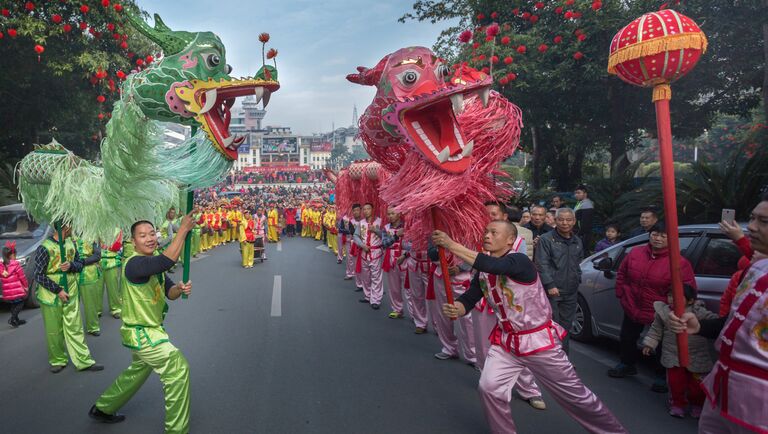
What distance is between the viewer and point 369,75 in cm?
477

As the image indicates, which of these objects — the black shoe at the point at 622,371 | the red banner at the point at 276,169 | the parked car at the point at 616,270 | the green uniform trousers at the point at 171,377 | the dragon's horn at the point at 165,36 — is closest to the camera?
the green uniform trousers at the point at 171,377

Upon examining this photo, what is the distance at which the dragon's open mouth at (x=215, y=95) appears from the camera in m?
4.14

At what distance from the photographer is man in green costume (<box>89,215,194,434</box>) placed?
A: 12.1 feet

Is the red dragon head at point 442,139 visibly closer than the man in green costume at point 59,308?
Yes

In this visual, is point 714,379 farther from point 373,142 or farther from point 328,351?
point 328,351

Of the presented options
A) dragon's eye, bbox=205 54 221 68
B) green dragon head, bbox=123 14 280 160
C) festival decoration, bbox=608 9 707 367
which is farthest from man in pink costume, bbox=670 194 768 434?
dragon's eye, bbox=205 54 221 68

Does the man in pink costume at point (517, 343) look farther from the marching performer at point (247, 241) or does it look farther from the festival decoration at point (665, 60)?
the marching performer at point (247, 241)

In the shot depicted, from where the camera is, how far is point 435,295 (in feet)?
18.9

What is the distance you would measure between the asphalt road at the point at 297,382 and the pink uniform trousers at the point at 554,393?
0.67m

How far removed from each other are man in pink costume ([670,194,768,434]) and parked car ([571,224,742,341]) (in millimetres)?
2216

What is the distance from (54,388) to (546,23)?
13344 millimetres

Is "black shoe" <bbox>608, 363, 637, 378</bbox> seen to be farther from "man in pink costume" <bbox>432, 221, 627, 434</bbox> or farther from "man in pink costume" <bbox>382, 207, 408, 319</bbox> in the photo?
"man in pink costume" <bbox>382, 207, 408, 319</bbox>

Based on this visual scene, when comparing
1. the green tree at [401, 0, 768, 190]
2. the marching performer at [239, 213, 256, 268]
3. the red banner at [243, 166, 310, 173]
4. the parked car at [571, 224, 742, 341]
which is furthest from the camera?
the red banner at [243, 166, 310, 173]

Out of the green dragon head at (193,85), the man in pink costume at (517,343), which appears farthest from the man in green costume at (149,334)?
the man in pink costume at (517,343)
